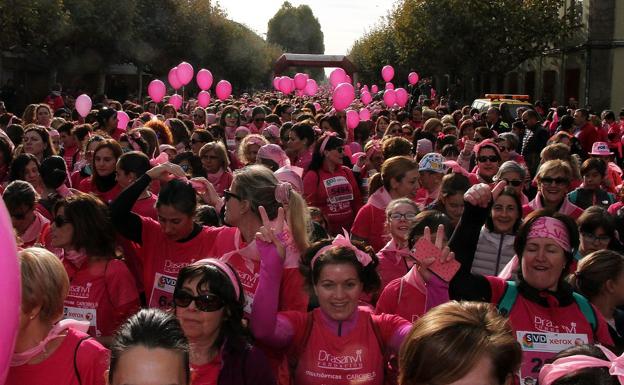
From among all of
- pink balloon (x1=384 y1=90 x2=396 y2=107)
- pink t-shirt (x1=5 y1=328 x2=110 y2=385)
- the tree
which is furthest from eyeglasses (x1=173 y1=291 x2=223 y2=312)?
the tree

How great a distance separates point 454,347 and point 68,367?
148 cm

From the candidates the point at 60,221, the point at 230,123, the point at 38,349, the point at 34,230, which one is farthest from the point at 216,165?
the point at 230,123

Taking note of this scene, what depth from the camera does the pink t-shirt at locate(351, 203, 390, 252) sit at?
652cm

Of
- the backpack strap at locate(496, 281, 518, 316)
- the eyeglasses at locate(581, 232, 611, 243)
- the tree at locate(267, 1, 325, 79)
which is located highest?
the tree at locate(267, 1, 325, 79)

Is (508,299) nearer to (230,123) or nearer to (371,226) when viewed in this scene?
(371,226)

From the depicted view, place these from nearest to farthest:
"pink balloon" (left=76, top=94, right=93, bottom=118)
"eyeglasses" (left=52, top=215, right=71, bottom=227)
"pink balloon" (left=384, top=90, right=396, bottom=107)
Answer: "eyeglasses" (left=52, top=215, right=71, bottom=227) → "pink balloon" (left=76, top=94, right=93, bottom=118) → "pink balloon" (left=384, top=90, right=396, bottom=107)

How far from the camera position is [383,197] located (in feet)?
21.8

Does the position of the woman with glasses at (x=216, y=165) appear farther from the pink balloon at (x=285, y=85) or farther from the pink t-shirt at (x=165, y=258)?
Answer: the pink balloon at (x=285, y=85)

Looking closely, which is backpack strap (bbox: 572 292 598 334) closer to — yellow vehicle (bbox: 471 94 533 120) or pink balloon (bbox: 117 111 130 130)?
pink balloon (bbox: 117 111 130 130)

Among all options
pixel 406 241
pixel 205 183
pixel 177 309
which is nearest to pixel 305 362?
pixel 177 309

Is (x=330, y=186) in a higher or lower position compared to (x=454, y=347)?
lower

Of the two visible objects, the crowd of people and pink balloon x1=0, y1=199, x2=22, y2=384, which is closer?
pink balloon x1=0, y1=199, x2=22, y2=384

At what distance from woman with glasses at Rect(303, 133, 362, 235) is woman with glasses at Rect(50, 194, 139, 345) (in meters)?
3.05

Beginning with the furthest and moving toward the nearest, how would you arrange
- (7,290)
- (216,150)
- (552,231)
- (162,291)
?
(216,150) < (162,291) < (552,231) < (7,290)
